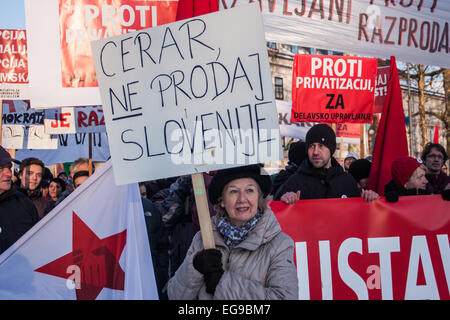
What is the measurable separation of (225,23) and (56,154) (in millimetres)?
9656

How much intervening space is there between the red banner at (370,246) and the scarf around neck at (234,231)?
140cm

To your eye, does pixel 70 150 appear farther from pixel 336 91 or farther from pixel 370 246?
pixel 370 246

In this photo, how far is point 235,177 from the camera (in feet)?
9.09

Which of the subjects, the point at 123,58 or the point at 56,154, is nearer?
the point at 123,58

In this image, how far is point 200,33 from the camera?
2793 millimetres

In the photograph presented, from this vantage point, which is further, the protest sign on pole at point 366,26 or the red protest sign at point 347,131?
the red protest sign at point 347,131

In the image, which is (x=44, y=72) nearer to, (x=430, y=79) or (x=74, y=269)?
(x=74, y=269)

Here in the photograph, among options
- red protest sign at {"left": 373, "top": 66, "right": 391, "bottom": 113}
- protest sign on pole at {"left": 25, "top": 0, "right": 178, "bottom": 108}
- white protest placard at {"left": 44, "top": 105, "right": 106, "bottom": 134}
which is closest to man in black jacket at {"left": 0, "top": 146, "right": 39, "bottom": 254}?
protest sign on pole at {"left": 25, "top": 0, "right": 178, "bottom": 108}

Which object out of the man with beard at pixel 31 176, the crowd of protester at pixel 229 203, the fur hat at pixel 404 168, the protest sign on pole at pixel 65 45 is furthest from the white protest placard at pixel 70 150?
the fur hat at pixel 404 168

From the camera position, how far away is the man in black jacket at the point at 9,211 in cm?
409

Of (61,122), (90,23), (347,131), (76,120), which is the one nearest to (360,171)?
(90,23)

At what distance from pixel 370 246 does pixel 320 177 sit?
0.75 metres

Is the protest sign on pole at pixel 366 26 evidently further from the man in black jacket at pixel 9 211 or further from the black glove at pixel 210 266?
the black glove at pixel 210 266
